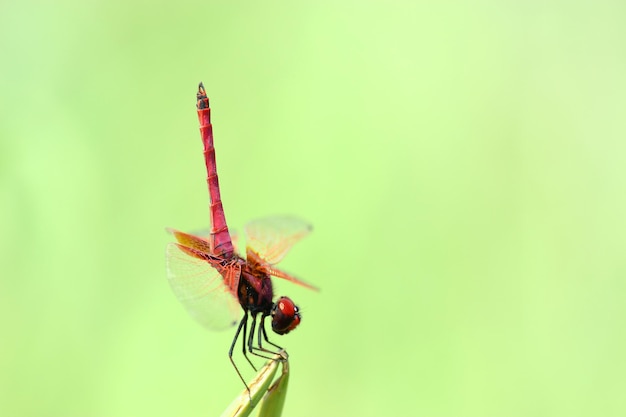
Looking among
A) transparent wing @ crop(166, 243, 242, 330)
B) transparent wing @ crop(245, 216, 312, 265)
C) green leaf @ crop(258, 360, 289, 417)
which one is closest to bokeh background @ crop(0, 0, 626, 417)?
transparent wing @ crop(245, 216, 312, 265)

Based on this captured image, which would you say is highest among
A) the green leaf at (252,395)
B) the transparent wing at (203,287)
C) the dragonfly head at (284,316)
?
the green leaf at (252,395)

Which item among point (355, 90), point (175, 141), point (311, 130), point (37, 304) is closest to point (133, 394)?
point (37, 304)

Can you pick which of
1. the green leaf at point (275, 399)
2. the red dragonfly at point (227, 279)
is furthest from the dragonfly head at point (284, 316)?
the green leaf at point (275, 399)

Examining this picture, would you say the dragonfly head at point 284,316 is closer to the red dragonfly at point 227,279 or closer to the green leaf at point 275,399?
the red dragonfly at point 227,279

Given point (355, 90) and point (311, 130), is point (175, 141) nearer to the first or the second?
point (311, 130)

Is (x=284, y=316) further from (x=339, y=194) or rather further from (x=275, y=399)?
(x=339, y=194)

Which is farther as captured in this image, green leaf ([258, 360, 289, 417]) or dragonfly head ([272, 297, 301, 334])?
dragonfly head ([272, 297, 301, 334])

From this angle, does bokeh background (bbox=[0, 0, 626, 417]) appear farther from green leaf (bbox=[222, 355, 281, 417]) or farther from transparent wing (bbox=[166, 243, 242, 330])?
green leaf (bbox=[222, 355, 281, 417])
